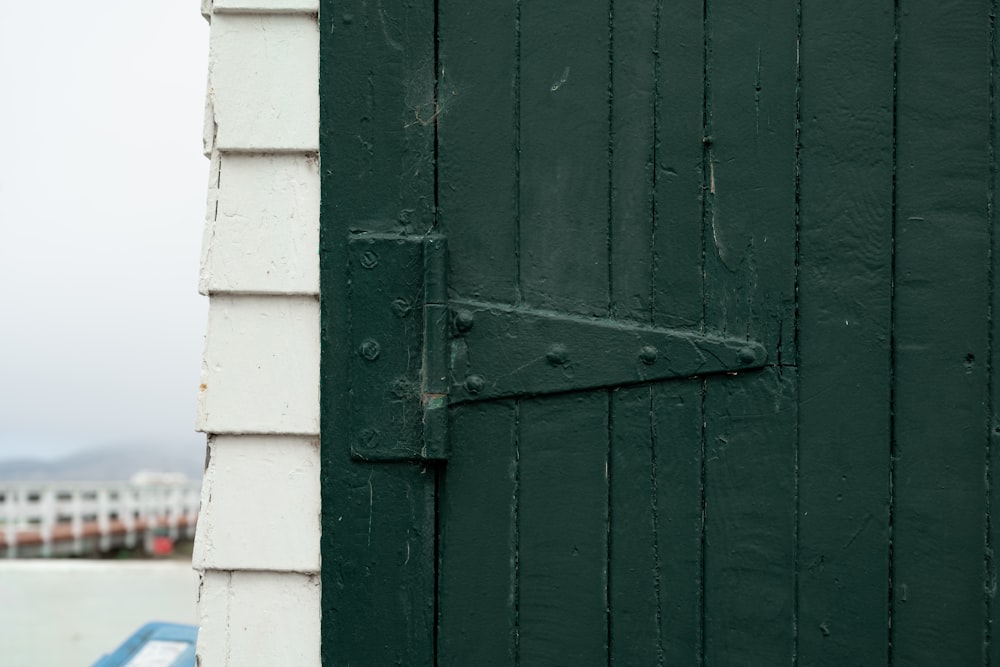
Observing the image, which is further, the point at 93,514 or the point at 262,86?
the point at 93,514

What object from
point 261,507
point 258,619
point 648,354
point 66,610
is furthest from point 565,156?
point 66,610

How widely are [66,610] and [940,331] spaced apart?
3.56m

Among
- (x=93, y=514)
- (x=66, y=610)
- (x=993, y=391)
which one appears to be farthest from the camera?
(x=93, y=514)

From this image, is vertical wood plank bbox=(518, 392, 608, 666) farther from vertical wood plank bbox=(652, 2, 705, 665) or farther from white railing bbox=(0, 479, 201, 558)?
white railing bbox=(0, 479, 201, 558)

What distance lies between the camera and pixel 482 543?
1214 millimetres

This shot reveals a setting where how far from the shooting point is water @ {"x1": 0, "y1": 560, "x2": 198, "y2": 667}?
3.38m

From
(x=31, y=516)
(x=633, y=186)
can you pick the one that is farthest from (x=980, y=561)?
(x=31, y=516)

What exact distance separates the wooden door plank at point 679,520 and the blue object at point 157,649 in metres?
1.41

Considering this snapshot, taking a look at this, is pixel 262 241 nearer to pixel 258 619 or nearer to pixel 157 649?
pixel 258 619

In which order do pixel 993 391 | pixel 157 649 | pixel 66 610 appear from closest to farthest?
pixel 993 391
pixel 157 649
pixel 66 610

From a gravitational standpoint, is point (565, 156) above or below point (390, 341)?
above

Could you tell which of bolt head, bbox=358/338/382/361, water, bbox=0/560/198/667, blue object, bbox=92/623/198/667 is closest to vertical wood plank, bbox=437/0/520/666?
bolt head, bbox=358/338/382/361

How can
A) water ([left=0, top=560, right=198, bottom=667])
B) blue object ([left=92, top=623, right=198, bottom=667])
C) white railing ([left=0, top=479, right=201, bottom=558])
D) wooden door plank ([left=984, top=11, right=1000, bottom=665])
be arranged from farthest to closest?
white railing ([left=0, top=479, right=201, bottom=558]), water ([left=0, top=560, right=198, bottom=667]), blue object ([left=92, top=623, right=198, bottom=667]), wooden door plank ([left=984, top=11, right=1000, bottom=665])

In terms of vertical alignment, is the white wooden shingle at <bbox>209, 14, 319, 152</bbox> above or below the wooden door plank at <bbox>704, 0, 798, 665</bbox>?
above
